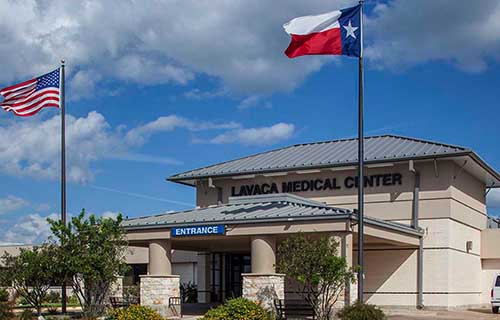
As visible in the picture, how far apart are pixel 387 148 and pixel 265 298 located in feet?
41.2

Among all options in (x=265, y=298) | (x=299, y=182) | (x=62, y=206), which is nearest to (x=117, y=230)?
(x=62, y=206)

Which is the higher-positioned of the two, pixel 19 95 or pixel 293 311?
pixel 19 95

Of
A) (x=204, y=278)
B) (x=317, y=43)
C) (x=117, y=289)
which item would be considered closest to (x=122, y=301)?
(x=117, y=289)

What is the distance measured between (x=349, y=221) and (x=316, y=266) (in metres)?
2.47

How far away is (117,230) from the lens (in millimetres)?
25531

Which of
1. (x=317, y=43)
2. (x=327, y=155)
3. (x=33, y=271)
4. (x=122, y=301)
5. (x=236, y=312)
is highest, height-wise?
(x=317, y=43)

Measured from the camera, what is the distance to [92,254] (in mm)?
24906

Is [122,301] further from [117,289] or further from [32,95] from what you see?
[32,95]

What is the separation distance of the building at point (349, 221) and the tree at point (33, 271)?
4176mm

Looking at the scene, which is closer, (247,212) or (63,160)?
(63,160)

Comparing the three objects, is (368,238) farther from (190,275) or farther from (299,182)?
(190,275)

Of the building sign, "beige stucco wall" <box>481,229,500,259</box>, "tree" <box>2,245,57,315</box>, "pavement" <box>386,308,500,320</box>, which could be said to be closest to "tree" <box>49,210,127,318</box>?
"tree" <box>2,245,57,315</box>

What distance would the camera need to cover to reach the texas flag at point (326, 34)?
2433cm

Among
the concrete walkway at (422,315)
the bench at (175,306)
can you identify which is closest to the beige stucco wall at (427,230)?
the concrete walkway at (422,315)
